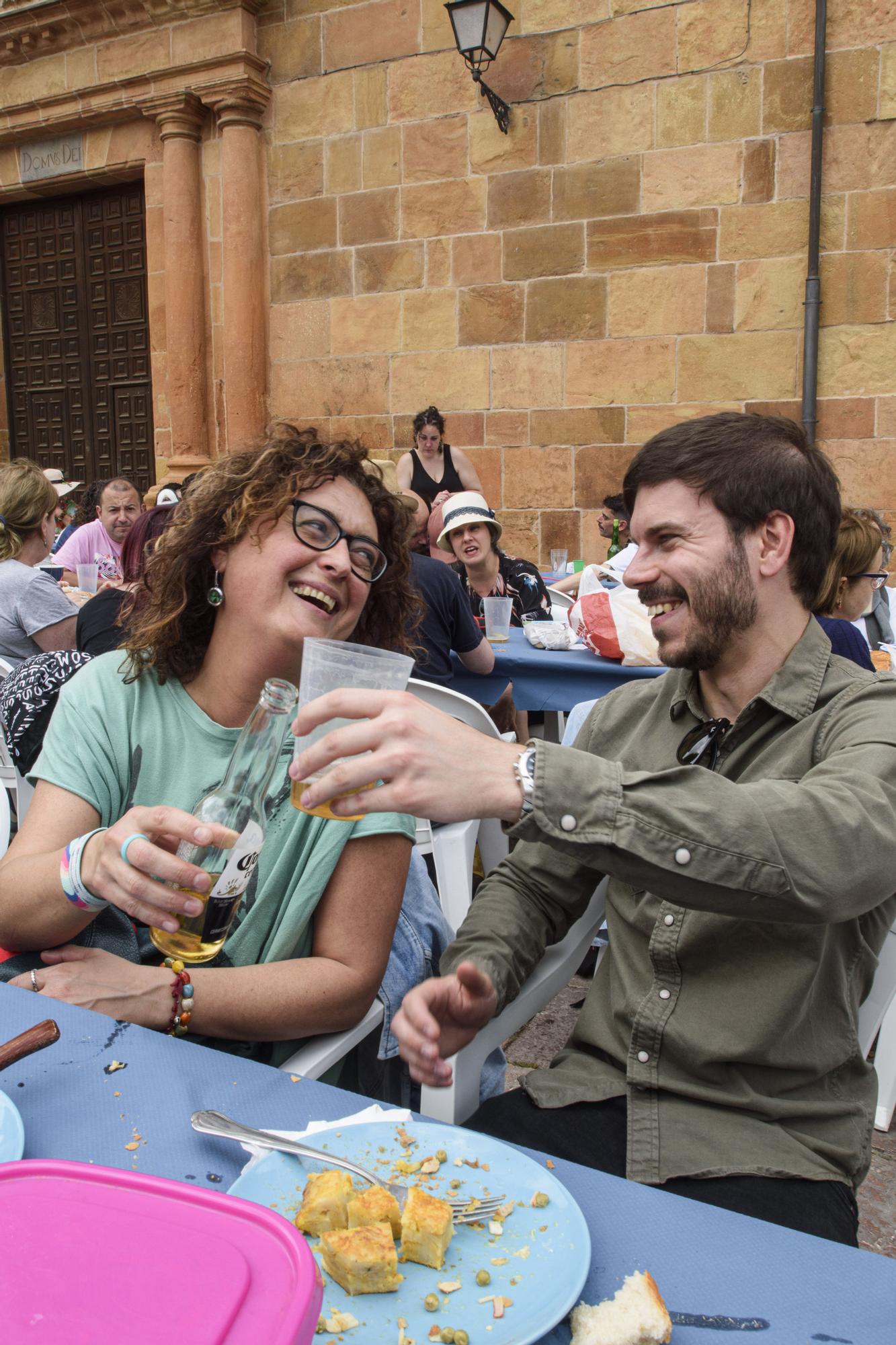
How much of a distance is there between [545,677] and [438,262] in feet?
18.5

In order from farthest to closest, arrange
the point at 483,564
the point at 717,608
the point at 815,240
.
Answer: the point at 815,240
the point at 483,564
the point at 717,608

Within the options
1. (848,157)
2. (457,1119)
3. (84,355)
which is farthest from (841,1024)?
(84,355)

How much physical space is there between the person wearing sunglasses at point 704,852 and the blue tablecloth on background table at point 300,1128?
31cm

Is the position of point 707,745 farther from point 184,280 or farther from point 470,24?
point 184,280

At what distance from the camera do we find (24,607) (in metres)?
4.50

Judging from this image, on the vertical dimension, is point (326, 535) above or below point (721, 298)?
below

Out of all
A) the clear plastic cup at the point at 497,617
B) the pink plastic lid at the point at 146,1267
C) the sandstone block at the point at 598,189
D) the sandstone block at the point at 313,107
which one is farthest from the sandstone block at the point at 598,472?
the pink plastic lid at the point at 146,1267

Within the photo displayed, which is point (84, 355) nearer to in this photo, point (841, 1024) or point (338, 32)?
point (338, 32)

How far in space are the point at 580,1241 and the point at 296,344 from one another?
975cm

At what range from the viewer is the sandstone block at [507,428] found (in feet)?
29.1

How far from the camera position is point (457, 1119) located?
5.33 ft

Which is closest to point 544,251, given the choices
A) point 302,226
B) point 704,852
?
point 302,226

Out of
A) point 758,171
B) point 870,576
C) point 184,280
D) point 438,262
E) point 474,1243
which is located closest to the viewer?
point 474,1243

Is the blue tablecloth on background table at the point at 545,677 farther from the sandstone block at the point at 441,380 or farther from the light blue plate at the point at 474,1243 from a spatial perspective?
the sandstone block at the point at 441,380
